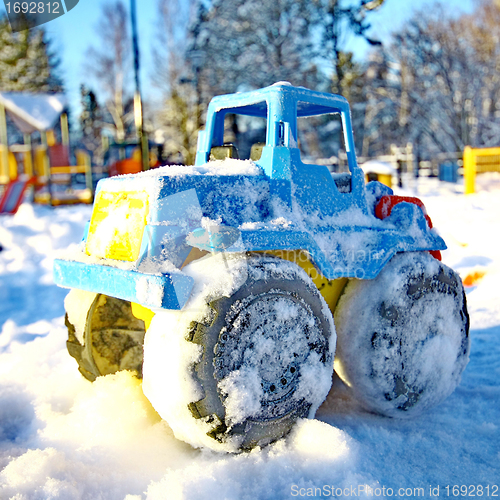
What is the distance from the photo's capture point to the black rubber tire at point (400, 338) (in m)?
3.09

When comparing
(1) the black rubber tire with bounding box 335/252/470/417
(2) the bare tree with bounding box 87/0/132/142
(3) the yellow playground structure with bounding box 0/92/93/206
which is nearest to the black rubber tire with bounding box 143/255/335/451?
(1) the black rubber tire with bounding box 335/252/470/417

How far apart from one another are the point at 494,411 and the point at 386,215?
1.46 metres

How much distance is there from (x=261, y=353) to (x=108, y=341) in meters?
1.50

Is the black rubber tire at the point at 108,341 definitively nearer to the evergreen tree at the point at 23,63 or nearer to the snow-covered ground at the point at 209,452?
the snow-covered ground at the point at 209,452

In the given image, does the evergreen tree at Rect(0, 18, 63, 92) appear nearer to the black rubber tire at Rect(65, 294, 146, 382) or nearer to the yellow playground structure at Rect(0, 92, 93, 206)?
the yellow playground structure at Rect(0, 92, 93, 206)

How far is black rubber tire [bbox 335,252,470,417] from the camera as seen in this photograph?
10.1 ft

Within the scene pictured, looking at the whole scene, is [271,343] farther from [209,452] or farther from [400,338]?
[400,338]

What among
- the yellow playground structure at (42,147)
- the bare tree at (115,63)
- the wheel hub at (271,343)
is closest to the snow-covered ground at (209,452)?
the wheel hub at (271,343)

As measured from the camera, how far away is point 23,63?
134 ft

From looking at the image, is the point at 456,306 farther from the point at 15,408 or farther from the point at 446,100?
the point at 446,100

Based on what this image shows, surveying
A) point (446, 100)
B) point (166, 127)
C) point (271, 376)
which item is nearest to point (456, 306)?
point (271, 376)

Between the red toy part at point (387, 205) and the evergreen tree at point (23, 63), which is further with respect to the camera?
the evergreen tree at point (23, 63)

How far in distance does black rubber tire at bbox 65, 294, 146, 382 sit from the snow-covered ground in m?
0.15

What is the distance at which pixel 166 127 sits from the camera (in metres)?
33.4
